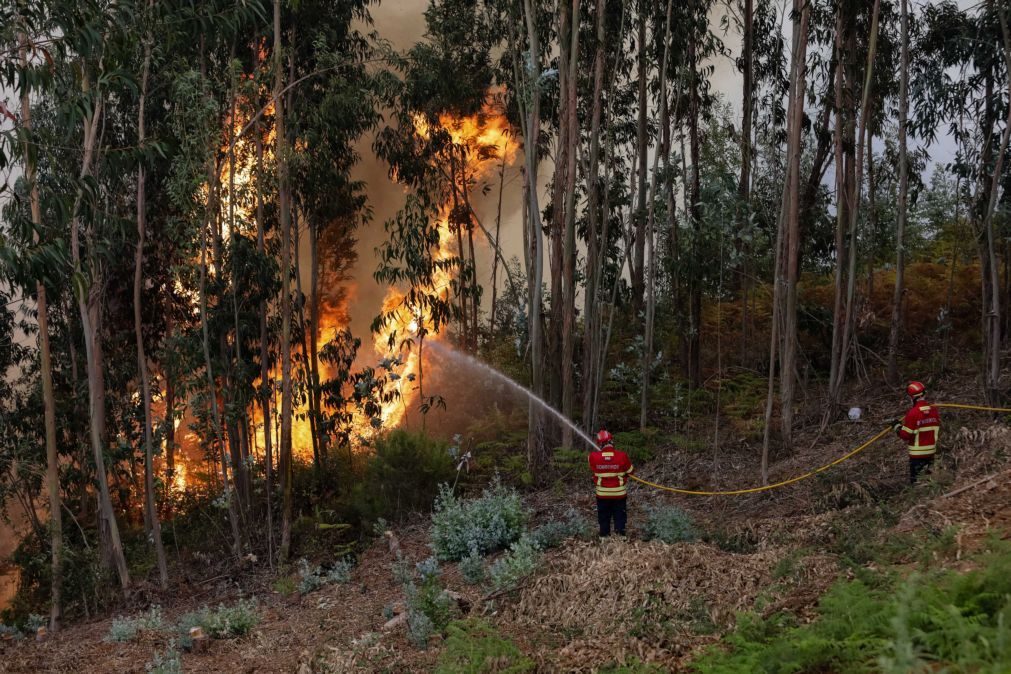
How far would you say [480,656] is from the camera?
672 centimetres

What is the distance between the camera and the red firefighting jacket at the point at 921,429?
973 cm

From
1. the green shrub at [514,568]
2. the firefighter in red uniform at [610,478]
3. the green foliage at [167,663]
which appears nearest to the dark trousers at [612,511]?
the firefighter in red uniform at [610,478]

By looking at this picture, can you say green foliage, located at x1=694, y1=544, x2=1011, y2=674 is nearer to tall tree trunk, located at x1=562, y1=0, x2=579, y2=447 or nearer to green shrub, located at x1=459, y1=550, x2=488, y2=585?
green shrub, located at x1=459, y1=550, x2=488, y2=585

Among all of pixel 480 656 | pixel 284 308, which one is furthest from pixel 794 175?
pixel 480 656

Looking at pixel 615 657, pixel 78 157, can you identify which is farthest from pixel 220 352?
pixel 615 657

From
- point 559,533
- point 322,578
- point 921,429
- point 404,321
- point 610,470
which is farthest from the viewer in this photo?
point 404,321

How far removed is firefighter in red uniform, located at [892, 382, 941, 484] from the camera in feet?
31.9

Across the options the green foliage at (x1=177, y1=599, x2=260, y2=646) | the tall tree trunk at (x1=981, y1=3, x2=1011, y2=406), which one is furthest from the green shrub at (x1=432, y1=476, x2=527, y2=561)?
the tall tree trunk at (x1=981, y1=3, x2=1011, y2=406)

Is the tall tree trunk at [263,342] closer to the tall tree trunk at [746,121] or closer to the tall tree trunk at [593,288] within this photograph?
the tall tree trunk at [593,288]

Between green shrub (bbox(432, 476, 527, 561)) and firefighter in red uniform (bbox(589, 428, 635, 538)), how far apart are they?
1304 mm

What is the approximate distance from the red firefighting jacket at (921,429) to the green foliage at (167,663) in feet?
25.2

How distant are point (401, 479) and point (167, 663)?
637 centimetres

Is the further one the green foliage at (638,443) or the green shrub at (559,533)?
the green foliage at (638,443)

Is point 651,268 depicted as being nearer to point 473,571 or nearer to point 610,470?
point 610,470
